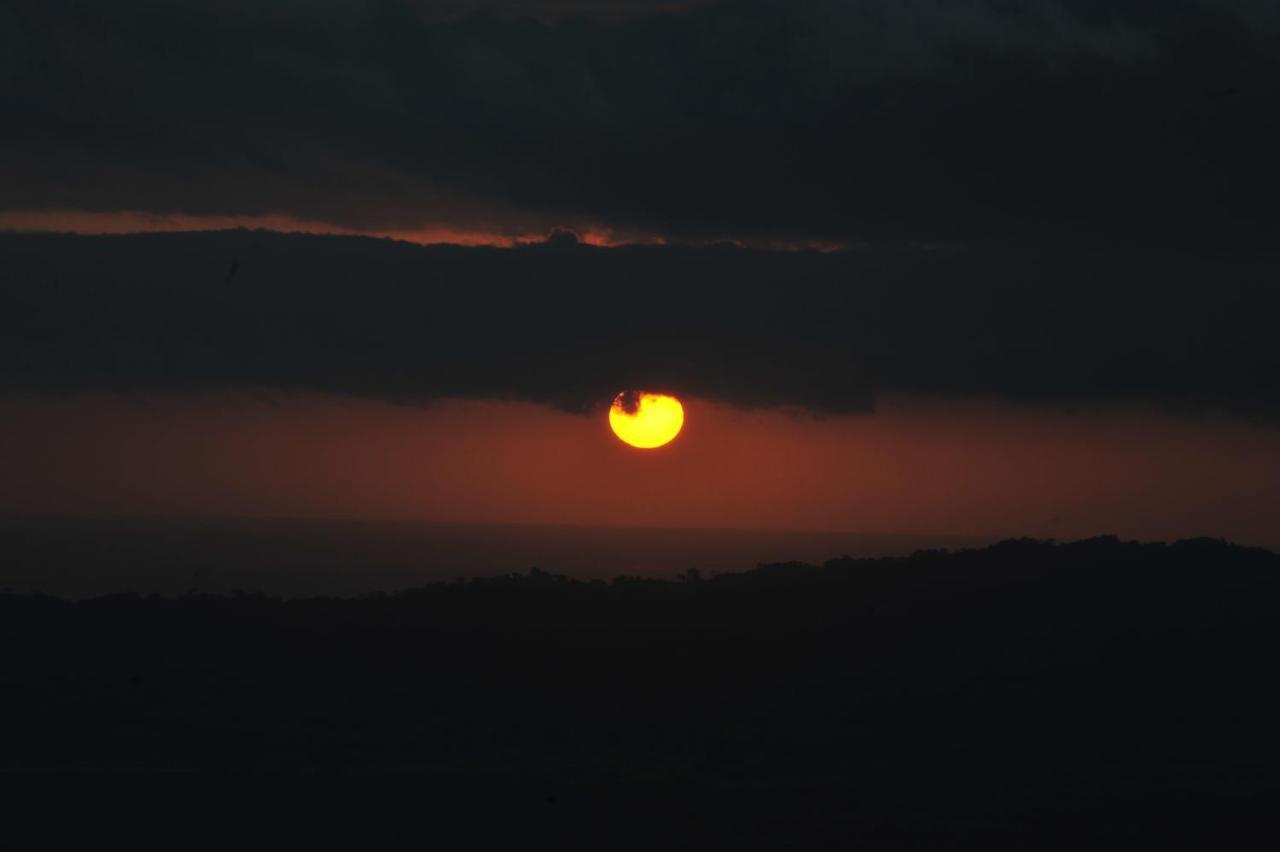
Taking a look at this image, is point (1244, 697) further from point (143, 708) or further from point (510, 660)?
point (143, 708)

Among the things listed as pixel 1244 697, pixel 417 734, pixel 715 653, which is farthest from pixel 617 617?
pixel 1244 697

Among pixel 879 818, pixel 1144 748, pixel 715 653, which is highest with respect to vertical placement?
pixel 715 653

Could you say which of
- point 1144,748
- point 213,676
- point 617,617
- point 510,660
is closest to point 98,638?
point 213,676

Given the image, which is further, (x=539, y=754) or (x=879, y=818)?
(x=539, y=754)

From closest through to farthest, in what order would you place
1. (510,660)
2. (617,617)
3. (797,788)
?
(797,788) → (510,660) → (617,617)

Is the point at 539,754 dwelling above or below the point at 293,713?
below

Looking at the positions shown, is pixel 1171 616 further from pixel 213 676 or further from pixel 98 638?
pixel 98 638

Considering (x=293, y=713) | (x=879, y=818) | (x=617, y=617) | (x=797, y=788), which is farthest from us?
(x=617, y=617)
